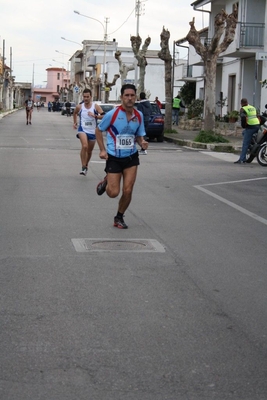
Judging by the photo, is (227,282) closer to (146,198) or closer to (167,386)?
(167,386)

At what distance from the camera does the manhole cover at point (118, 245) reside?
8.05 meters

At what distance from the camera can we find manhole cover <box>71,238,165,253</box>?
317 inches

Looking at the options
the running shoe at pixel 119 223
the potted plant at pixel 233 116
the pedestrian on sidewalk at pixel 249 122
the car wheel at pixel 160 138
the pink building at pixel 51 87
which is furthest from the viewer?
the pink building at pixel 51 87

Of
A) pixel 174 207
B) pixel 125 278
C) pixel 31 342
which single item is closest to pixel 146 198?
pixel 174 207

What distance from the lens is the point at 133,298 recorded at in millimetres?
6113

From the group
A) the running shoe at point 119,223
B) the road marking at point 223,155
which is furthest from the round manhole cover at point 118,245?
the road marking at point 223,155

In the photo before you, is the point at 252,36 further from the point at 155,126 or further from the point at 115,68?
the point at 115,68

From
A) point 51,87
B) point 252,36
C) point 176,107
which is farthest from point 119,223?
point 51,87

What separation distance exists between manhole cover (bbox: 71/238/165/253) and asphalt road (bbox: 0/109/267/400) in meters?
0.02

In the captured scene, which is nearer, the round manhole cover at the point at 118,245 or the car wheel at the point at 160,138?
the round manhole cover at the point at 118,245

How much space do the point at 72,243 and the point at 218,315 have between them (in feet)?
9.66

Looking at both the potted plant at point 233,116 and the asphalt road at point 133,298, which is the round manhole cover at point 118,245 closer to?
the asphalt road at point 133,298

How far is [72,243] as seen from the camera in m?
8.30

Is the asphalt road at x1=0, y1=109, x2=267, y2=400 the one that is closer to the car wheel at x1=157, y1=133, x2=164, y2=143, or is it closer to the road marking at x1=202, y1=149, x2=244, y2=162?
the road marking at x1=202, y1=149, x2=244, y2=162
